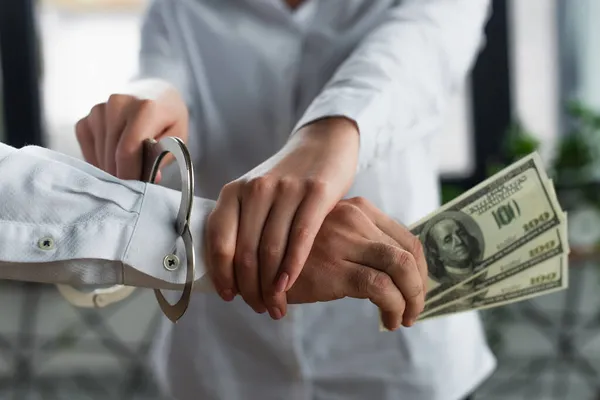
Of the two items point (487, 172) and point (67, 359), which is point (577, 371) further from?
point (67, 359)

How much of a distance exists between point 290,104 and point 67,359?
6.15 feet

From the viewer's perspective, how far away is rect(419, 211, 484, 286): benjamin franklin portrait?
0.57m

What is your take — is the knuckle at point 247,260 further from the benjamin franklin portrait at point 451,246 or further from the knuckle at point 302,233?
the benjamin franklin portrait at point 451,246

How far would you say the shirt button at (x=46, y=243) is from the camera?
47 centimetres

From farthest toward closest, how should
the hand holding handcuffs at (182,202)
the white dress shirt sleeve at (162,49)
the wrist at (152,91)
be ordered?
the white dress shirt sleeve at (162,49) < the wrist at (152,91) < the hand holding handcuffs at (182,202)

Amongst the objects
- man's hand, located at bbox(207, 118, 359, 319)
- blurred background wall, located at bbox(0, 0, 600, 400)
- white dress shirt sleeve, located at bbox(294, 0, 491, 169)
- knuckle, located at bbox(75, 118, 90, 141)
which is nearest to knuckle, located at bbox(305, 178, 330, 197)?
man's hand, located at bbox(207, 118, 359, 319)

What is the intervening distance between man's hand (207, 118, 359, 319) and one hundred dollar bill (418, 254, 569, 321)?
13 centimetres

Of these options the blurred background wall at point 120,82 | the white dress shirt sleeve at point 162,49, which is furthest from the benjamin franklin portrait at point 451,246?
the blurred background wall at point 120,82

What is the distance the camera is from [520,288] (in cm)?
63

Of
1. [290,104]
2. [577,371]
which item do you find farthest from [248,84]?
[577,371]

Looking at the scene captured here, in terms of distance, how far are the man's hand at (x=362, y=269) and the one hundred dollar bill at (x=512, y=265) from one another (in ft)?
0.25

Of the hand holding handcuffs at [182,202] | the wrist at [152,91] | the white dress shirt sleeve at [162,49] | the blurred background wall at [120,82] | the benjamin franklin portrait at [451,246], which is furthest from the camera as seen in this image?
the blurred background wall at [120,82]

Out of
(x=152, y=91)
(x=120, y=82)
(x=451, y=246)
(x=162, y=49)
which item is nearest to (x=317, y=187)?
(x=451, y=246)

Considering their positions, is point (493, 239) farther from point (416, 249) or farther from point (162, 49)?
point (162, 49)
